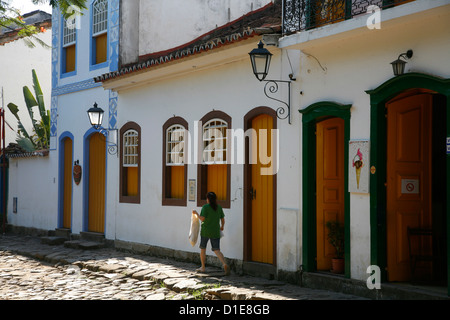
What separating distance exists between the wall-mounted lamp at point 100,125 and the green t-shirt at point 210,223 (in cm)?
502

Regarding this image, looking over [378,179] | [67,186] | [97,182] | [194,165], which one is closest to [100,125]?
[97,182]

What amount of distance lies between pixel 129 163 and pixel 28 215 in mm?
5866

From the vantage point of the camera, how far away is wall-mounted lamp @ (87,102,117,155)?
14336mm

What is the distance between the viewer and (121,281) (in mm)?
10469

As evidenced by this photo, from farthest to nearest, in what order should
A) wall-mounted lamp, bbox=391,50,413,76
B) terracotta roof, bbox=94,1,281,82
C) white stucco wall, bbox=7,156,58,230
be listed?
white stucco wall, bbox=7,156,58,230 < terracotta roof, bbox=94,1,281,82 < wall-mounted lamp, bbox=391,50,413,76

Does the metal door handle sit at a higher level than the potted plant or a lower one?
higher

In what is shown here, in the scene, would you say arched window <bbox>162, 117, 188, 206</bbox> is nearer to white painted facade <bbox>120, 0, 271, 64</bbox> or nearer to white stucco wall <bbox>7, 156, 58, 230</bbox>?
white painted facade <bbox>120, 0, 271, 64</bbox>

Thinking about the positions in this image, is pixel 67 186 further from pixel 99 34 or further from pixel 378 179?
pixel 378 179

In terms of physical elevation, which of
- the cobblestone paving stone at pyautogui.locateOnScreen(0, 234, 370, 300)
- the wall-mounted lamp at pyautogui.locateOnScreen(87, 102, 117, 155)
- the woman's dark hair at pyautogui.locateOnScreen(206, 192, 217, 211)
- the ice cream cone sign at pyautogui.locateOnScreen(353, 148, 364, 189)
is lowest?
the cobblestone paving stone at pyautogui.locateOnScreen(0, 234, 370, 300)

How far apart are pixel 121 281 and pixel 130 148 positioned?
457 cm

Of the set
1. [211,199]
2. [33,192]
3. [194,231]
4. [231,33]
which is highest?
[231,33]

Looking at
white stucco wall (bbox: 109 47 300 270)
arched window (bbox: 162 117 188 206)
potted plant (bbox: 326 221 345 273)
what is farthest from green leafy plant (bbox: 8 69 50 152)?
potted plant (bbox: 326 221 345 273)

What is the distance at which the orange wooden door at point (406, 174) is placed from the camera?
841 centimetres
